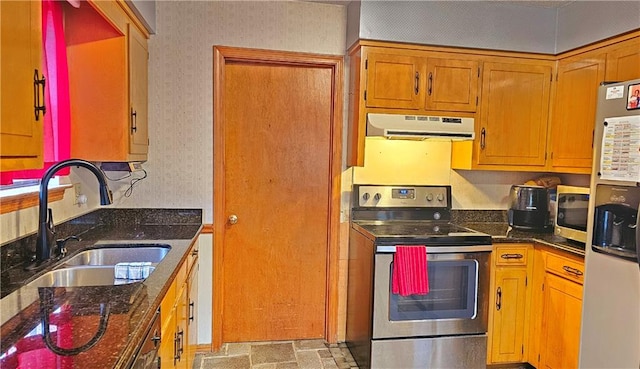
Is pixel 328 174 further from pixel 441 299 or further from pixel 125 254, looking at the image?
pixel 125 254

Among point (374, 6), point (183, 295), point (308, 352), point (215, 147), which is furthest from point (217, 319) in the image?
point (374, 6)

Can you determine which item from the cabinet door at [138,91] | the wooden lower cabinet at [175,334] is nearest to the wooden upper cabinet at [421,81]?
the cabinet door at [138,91]

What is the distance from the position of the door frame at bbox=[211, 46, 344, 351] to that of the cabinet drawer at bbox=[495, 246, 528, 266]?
1109mm

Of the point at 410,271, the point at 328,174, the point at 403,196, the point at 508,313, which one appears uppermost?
the point at 328,174

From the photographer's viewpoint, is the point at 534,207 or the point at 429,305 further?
the point at 534,207

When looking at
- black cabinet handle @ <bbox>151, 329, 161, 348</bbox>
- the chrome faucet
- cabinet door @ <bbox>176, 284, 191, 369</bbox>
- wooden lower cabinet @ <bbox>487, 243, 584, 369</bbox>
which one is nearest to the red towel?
wooden lower cabinet @ <bbox>487, 243, 584, 369</bbox>

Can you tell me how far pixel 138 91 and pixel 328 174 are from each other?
4.58 ft

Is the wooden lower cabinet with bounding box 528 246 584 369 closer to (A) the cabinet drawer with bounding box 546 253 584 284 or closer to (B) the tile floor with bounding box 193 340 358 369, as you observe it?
(A) the cabinet drawer with bounding box 546 253 584 284

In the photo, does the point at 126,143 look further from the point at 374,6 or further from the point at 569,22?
the point at 569,22

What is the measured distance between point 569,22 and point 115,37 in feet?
9.35

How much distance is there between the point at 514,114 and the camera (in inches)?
120

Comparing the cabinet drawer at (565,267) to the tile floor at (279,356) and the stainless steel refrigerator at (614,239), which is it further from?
the tile floor at (279,356)

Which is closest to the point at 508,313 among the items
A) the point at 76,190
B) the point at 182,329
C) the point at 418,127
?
the point at 418,127

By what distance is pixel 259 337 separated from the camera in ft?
10.5
